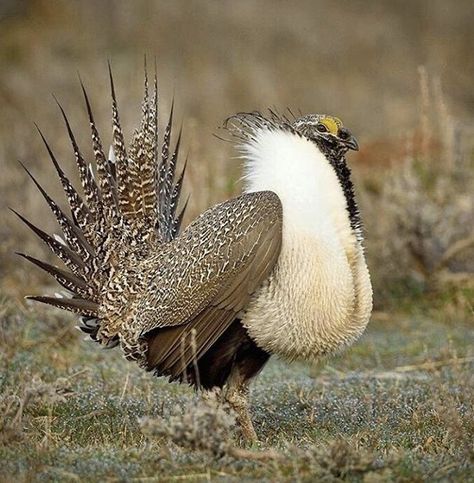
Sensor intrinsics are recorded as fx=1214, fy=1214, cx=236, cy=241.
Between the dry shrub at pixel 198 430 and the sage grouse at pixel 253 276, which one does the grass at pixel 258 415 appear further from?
the sage grouse at pixel 253 276

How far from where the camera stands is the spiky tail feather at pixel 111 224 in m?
5.30

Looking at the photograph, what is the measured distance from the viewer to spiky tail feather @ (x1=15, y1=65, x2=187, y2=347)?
5305 millimetres

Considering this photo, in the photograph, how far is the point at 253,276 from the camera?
459 cm

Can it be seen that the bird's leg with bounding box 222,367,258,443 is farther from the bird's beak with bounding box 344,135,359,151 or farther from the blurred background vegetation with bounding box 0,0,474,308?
the blurred background vegetation with bounding box 0,0,474,308

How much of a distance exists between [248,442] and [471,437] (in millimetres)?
864

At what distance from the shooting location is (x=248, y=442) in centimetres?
469

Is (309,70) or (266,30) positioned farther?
(266,30)

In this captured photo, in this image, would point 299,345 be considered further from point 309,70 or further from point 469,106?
point 309,70

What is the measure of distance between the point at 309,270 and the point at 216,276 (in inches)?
14.5

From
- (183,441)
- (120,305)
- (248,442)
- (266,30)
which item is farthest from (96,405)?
(266,30)

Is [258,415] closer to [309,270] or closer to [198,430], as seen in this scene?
[309,270]

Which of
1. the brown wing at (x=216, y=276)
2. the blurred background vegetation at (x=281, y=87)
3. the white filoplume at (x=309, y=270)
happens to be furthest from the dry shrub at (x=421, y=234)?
the brown wing at (x=216, y=276)

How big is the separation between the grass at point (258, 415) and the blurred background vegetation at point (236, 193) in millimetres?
11

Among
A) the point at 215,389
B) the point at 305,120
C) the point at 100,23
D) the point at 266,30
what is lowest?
the point at 215,389
